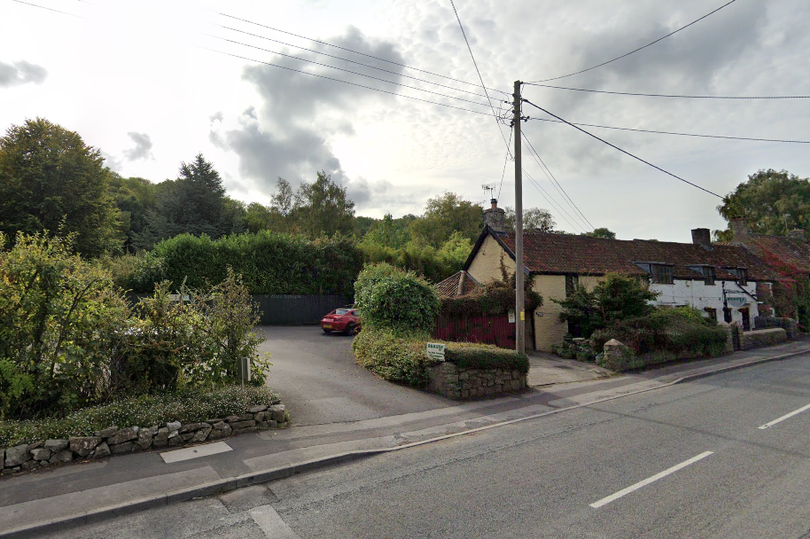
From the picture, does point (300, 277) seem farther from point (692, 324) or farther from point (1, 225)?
Answer: point (692, 324)

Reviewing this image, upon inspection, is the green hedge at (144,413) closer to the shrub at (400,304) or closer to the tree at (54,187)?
the shrub at (400,304)

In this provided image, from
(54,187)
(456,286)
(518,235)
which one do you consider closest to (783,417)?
(518,235)

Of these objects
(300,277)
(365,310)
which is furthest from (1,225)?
(365,310)

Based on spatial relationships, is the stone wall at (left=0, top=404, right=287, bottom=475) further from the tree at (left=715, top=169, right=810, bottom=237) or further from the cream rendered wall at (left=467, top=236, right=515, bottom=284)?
the tree at (left=715, top=169, right=810, bottom=237)

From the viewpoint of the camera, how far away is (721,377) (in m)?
15.7

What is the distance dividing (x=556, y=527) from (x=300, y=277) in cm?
2692

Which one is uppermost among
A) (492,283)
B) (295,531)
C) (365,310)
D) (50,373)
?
(492,283)

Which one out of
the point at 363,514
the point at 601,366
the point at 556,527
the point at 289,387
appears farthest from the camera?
the point at 601,366

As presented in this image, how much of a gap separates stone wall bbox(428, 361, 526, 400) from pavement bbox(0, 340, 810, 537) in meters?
0.44

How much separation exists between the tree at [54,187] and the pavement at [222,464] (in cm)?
2827

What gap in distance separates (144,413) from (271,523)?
3676 mm

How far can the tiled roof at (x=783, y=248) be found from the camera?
114 feet

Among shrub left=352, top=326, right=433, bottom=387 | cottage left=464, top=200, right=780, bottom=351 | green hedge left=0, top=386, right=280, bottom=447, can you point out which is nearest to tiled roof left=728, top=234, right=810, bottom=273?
cottage left=464, top=200, right=780, bottom=351

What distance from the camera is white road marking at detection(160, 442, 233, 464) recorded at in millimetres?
6910
